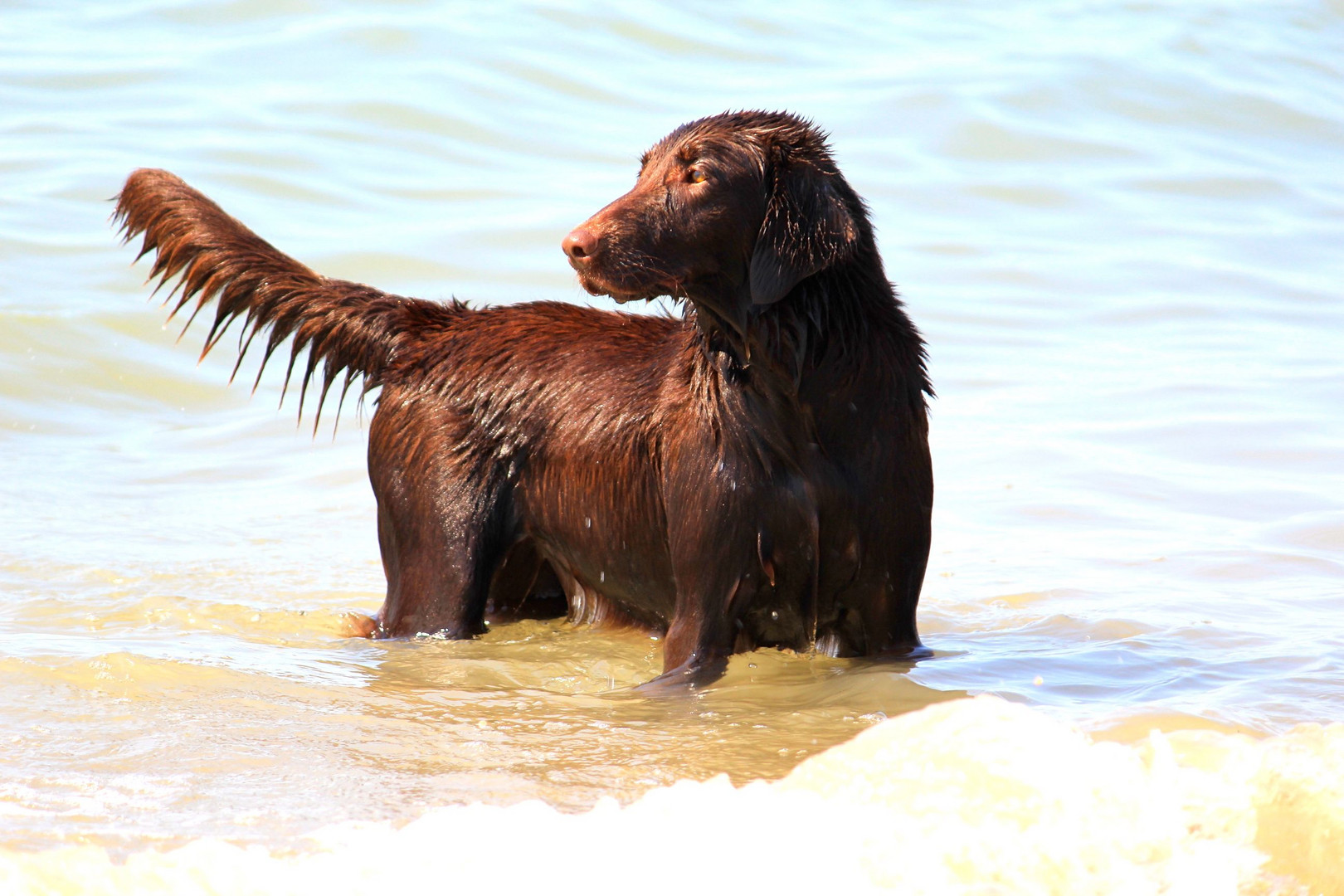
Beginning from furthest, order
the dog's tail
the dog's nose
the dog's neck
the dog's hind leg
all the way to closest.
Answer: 1. the dog's tail
2. the dog's hind leg
3. the dog's neck
4. the dog's nose

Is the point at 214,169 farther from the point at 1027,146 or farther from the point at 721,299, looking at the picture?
the point at 721,299

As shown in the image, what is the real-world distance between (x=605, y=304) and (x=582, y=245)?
443cm

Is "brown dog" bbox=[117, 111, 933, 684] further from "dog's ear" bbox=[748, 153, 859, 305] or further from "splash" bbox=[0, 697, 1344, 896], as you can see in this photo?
"splash" bbox=[0, 697, 1344, 896]

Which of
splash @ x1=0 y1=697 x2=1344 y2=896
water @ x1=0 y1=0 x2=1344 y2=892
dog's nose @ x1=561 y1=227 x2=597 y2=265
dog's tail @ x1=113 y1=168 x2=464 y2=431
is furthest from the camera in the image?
dog's tail @ x1=113 y1=168 x2=464 y2=431

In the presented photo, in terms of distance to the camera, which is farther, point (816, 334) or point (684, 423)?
point (684, 423)

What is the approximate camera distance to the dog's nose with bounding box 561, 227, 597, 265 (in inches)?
159

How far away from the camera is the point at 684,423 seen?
4367mm

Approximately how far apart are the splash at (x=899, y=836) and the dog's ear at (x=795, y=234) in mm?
1217

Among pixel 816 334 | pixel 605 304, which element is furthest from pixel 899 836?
pixel 605 304

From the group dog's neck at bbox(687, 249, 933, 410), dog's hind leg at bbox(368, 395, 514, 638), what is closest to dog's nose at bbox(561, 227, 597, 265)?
dog's neck at bbox(687, 249, 933, 410)

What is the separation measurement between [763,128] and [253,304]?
1900mm

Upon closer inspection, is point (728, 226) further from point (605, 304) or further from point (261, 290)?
point (605, 304)

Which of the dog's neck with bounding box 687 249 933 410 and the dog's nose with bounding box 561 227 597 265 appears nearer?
the dog's nose with bounding box 561 227 597 265

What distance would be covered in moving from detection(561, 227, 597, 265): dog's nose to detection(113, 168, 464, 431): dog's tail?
1.27 metres
